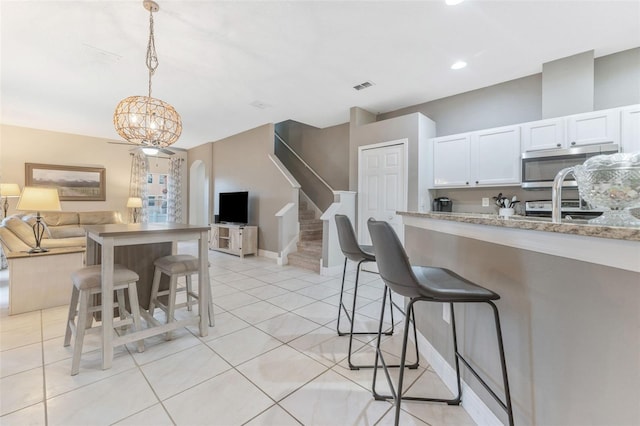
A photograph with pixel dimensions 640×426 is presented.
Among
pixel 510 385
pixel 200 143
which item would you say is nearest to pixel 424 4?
pixel 510 385

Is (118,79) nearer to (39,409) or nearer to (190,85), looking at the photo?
(190,85)

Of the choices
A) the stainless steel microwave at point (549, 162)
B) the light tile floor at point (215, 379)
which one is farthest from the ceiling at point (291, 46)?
the light tile floor at point (215, 379)

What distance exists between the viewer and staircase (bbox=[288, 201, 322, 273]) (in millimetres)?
4827

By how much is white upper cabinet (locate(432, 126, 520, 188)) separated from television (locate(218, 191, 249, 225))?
396cm

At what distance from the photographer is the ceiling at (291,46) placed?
2351mm

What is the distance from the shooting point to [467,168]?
Result: 3.66 metres

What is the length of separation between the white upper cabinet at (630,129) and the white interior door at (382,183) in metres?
2.22

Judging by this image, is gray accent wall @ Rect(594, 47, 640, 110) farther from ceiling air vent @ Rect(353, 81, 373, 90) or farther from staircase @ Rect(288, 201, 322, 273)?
staircase @ Rect(288, 201, 322, 273)

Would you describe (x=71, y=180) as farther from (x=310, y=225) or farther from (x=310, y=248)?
(x=310, y=248)

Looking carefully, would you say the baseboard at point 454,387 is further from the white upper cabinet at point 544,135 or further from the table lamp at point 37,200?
the table lamp at point 37,200

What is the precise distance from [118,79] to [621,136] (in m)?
5.97

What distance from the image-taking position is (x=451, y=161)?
381 centimetres

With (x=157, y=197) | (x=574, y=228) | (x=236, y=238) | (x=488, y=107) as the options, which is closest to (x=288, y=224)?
(x=236, y=238)

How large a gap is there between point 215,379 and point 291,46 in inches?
123
